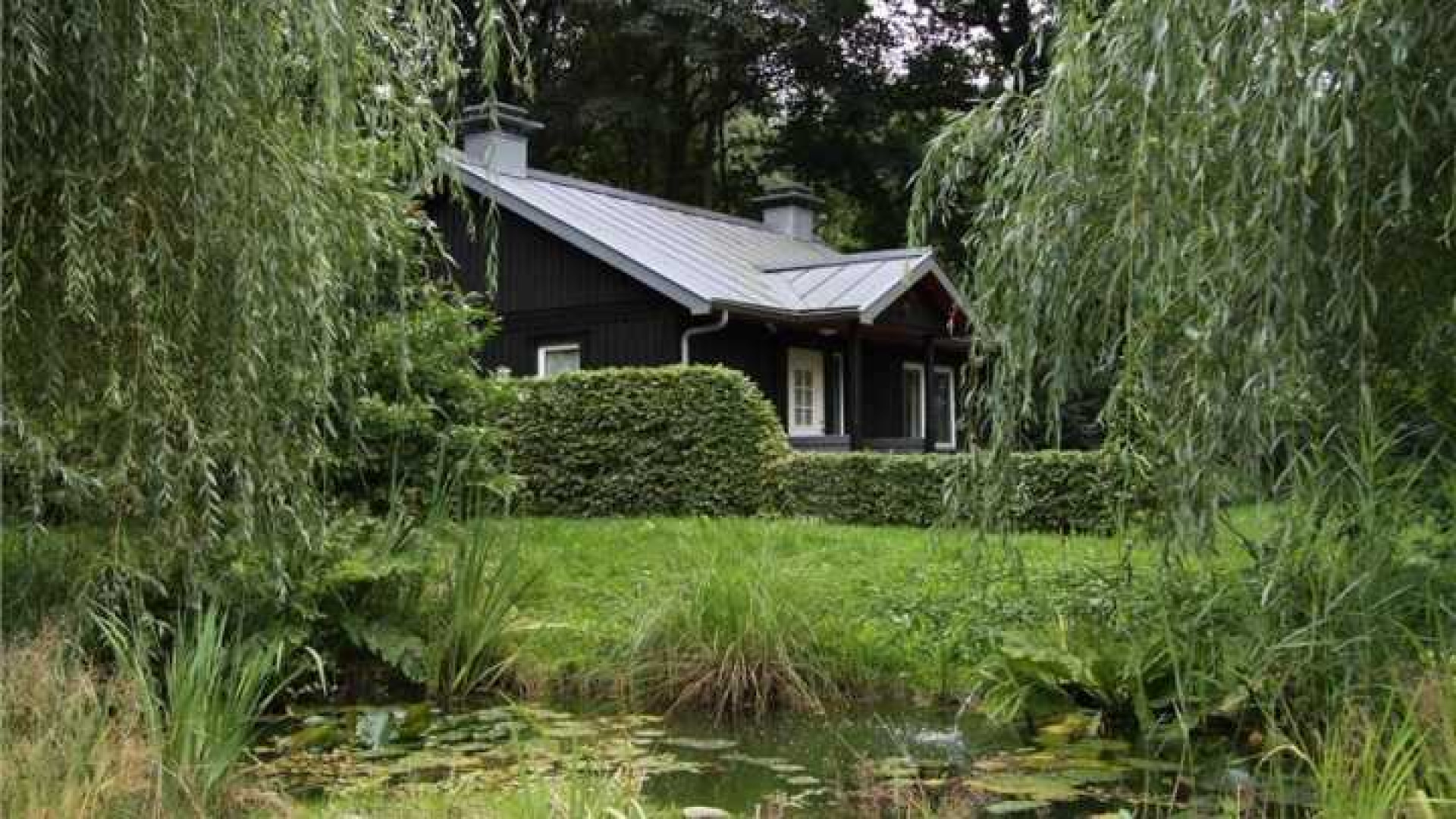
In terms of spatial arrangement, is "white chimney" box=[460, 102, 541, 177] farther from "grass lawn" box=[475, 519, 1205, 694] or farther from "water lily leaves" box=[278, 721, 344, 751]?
"water lily leaves" box=[278, 721, 344, 751]

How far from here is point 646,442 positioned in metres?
13.3

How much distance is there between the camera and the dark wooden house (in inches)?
637

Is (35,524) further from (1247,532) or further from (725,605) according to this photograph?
(1247,532)

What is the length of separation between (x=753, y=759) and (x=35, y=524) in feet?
9.84

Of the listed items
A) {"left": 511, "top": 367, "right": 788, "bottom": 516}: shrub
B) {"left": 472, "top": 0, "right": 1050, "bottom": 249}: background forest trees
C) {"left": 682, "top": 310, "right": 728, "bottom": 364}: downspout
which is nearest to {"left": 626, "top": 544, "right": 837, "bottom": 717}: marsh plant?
{"left": 511, "top": 367, "right": 788, "bottom": 516}: shrub

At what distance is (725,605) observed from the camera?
6.62 metres

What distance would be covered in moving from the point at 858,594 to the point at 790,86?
24.0 metres

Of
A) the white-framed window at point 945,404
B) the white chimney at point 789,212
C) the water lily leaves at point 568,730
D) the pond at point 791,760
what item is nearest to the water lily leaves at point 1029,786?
the pond at point 791,760

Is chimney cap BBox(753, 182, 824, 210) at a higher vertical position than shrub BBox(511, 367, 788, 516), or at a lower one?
higher

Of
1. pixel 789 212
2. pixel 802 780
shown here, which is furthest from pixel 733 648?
pixel 789 212

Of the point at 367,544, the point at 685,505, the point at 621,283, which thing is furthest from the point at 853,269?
the point at 367,544

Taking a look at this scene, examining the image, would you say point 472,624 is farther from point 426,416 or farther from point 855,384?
point 855,384

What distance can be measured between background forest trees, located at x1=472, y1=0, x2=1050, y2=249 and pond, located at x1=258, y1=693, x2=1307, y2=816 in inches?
891

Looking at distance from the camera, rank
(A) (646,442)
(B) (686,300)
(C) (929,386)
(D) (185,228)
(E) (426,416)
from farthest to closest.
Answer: (C) (929,386) → (B) (686,300) → (A) (646,442) → (E) (426,416) → (D) (185,228)
